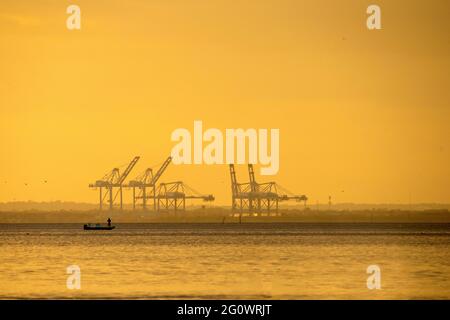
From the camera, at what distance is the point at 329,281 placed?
59156 millimetres

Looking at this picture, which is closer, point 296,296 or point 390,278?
point 296,296

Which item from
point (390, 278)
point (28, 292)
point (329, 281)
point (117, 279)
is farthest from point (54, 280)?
point (390, 278)
